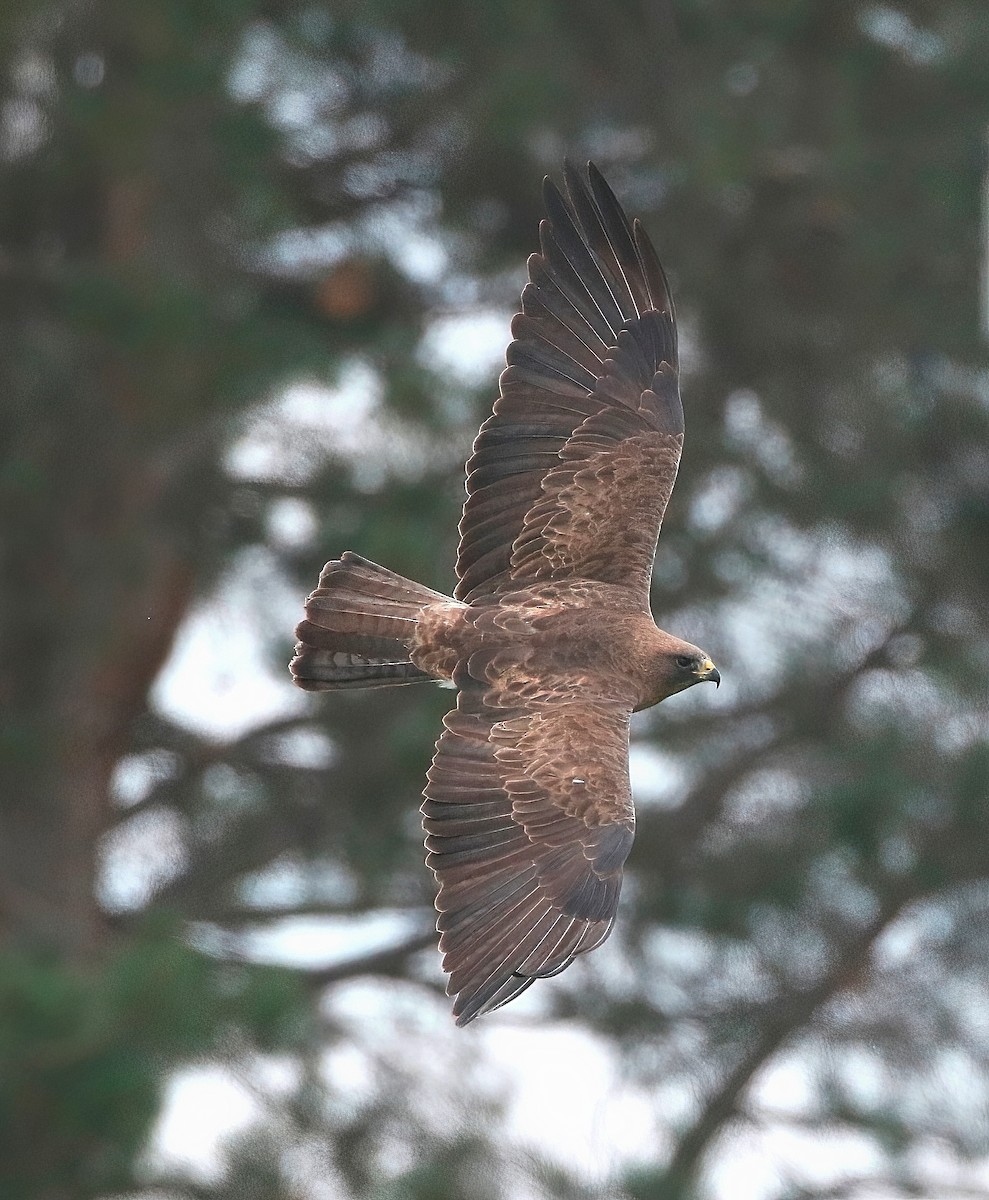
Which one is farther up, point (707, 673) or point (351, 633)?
point (707, 673)

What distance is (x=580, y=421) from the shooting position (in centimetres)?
603

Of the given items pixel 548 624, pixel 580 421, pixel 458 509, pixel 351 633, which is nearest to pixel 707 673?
pixel 548 624

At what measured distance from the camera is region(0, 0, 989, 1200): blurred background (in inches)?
462

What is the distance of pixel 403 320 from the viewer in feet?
43.8

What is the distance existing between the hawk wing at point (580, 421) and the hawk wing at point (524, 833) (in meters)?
0.52

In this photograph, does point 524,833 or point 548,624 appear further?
point 548,624

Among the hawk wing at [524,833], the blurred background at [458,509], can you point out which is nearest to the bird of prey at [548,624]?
the hawk wing at [524,833]

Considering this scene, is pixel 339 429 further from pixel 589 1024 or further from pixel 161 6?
pixel 589 1024

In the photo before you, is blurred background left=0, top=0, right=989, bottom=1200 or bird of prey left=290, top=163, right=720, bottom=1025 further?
blurred background left=0, top=0, right=989, bottom=1200

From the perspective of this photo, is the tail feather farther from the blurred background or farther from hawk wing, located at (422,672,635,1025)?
the blurred background

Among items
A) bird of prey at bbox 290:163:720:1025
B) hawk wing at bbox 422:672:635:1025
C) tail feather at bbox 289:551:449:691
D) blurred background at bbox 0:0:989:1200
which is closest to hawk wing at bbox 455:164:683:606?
bird of prey at bbox 290:163:720:1025

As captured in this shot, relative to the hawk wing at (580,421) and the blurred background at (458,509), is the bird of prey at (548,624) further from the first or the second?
the blurred background at (458,509)

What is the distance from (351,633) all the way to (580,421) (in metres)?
0.80

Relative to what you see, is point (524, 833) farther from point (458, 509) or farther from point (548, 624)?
point (458, 509)
